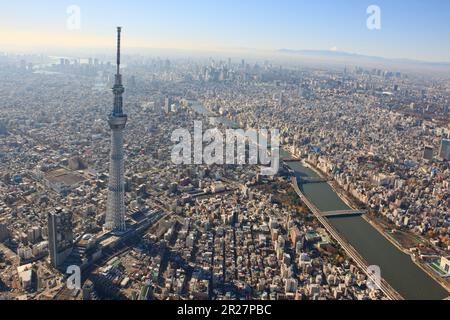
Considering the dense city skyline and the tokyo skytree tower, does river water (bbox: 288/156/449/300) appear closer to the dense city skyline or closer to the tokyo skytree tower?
the dense city skyline

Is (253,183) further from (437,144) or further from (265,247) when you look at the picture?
(437,144)

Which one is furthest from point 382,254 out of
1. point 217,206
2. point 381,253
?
point 217,206

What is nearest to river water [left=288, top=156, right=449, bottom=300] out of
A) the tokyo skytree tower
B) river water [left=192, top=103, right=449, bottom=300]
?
river water [left=192, top=103, right=449, bottom=300]

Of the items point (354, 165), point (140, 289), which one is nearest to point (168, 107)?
point (354, 165)

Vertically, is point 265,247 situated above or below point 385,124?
below

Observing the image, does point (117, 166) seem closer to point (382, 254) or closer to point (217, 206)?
point (217, 206)

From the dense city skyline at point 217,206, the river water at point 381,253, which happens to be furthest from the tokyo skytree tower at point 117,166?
the river water at point 381,253
